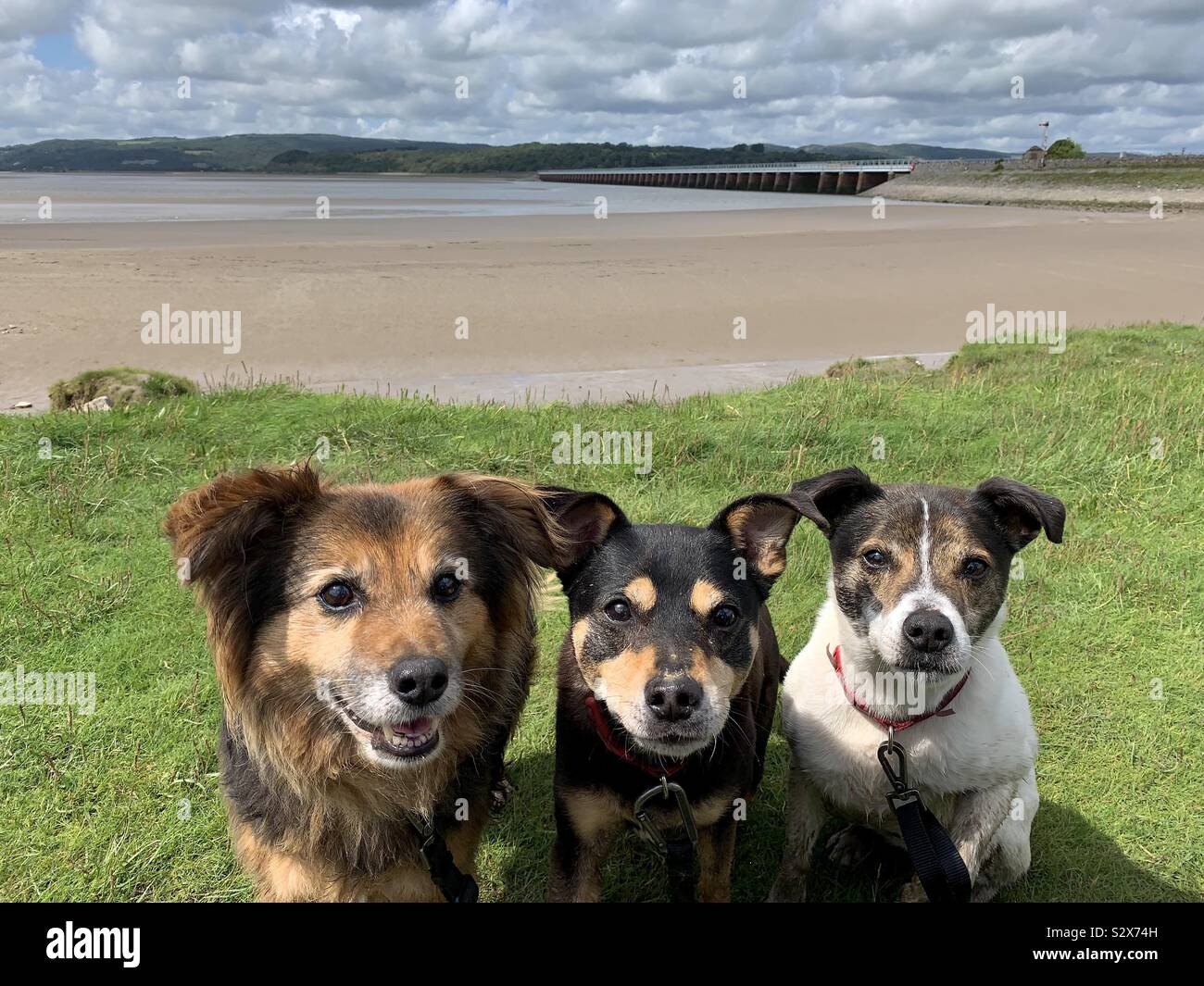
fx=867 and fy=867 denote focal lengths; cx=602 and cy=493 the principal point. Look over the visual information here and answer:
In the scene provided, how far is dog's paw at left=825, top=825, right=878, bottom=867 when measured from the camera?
4086mm

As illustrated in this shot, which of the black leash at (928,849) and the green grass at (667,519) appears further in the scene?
the green grass at (667,519)

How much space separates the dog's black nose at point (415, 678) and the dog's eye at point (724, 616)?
3.77 ft

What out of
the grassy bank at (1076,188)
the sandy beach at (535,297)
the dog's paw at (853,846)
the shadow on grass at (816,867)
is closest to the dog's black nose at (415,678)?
the shadow on grass at (816,867)

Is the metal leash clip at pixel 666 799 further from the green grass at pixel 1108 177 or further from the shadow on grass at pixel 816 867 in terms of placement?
the green grass at pixel 1108 177

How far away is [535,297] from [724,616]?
14547 mm

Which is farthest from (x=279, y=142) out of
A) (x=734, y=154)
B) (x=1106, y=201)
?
(x=1106, y=201)

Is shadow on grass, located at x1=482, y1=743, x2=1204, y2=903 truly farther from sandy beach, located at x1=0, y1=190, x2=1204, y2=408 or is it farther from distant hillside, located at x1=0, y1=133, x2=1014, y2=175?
distant hillside, located at x1=0, y1=133, x2=1014, y2=175

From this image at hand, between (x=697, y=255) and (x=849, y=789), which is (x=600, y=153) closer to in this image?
(x=697, y=255)

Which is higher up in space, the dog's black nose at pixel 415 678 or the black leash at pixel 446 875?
the dog's black nose at pixel 415 678

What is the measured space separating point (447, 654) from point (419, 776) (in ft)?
2.42

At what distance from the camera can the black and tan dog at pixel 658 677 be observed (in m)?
3.08

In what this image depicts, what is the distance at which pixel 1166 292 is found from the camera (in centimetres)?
1792

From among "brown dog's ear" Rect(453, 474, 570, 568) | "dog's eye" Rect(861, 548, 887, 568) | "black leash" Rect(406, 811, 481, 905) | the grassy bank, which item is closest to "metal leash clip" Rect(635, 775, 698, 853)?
"black leash" Rect(406, 811, 481, 905)

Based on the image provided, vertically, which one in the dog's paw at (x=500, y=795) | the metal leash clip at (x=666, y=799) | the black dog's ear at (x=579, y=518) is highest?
the black dog's ear at (x=579, y=518)
